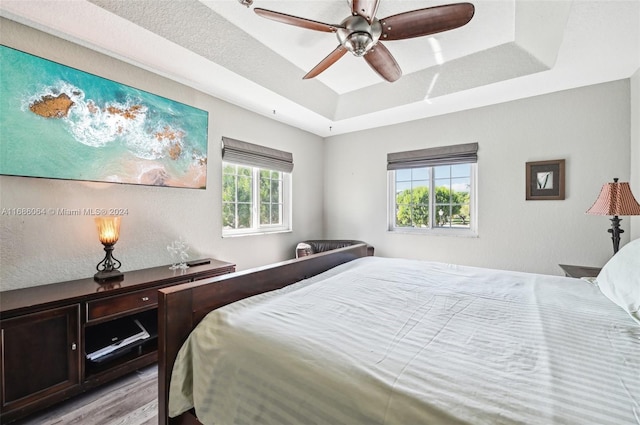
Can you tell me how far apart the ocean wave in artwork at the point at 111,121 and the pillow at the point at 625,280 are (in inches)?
130

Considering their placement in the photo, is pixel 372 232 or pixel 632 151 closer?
pixel 632 151

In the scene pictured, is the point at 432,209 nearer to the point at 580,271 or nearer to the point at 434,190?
the point at 434,190

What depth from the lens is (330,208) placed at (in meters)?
4.50

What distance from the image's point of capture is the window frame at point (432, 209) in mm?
3344

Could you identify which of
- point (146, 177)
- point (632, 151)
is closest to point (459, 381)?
point (146, 177)

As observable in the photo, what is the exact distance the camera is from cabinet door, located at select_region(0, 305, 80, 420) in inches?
60.5

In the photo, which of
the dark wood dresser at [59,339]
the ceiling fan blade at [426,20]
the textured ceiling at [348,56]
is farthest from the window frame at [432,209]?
the dark wood dresser at [59,339]

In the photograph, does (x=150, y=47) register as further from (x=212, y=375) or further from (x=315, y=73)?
(x=212, y=375)

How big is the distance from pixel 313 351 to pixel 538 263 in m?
3.12

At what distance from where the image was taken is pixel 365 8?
1584 mm

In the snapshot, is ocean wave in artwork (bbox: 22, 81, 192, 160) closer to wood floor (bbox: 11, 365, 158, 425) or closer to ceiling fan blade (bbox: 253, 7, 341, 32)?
ceiling fan blade (bbox: 253, 7, 341, 32)

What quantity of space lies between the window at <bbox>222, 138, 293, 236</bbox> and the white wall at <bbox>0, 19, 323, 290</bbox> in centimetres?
13

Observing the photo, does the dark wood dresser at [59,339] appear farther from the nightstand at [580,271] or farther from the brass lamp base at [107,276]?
the nightstand at [580,271]

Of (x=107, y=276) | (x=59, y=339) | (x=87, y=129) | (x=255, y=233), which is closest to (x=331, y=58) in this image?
(x=87, y=129)
